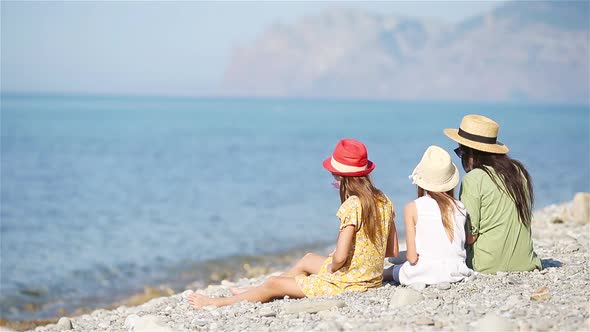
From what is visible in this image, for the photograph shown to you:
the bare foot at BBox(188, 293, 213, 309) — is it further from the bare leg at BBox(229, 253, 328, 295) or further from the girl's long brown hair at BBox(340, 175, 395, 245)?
the girl's long brown hair at BBox(340, 175, 395, 245)

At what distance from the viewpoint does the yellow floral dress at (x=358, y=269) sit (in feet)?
19.9

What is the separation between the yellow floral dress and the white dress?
0.30m

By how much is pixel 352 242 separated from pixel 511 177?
1.68 metres

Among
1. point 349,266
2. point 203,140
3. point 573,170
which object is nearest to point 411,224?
point 349,266

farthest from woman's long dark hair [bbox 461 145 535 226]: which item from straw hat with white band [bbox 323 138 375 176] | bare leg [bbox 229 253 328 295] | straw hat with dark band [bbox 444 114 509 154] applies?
bare leg [bbox 229 253 328 295]

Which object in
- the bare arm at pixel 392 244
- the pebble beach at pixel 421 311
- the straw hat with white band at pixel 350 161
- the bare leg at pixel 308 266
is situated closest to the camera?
the pebble beach at pixel 421 311

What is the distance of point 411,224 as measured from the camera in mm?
6129

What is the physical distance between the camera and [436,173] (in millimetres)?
6098

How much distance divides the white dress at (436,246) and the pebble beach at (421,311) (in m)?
0.11

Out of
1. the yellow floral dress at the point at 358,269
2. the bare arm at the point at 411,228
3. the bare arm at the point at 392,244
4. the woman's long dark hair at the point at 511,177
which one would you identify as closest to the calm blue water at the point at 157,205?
the yellow floral dress at the point at 358,269

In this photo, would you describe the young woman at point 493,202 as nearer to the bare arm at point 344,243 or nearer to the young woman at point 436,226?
the young woman at point 436,226

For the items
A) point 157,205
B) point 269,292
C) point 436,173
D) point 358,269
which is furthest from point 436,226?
point 157,205

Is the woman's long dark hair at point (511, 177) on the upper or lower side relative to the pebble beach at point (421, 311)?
upper

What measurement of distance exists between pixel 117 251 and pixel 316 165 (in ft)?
65.9
